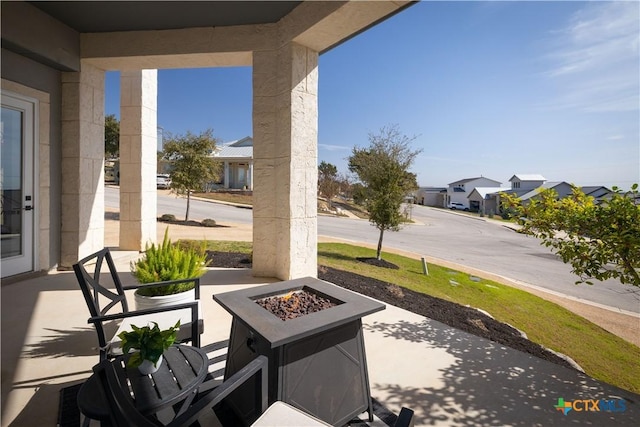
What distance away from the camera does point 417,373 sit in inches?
103

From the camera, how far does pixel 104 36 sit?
559cm

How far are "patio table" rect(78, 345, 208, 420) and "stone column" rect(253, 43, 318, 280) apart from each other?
10.7ft

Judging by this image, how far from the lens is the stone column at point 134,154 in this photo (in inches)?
272

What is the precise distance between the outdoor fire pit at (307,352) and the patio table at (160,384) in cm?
29

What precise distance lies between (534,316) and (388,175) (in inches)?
213

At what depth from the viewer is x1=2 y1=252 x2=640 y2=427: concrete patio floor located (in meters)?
2.12

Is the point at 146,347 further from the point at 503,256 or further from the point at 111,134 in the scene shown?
the point at 111,134

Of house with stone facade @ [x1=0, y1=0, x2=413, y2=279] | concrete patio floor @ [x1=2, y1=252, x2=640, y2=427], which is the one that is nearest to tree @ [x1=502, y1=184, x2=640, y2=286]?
concrete patio floor @ [x1=2, y1=252, x2=640, y2=427]

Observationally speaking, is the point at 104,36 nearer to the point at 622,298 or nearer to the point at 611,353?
Result: the point at 611,353

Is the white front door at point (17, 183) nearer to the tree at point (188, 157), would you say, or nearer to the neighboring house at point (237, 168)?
the tree at point (188, 157)

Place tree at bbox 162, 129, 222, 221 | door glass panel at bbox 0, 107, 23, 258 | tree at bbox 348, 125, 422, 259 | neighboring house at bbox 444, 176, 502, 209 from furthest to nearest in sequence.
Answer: neighboring house at bbox 444, 176, 502, 209 → tree at bbox 162, 129, 222, 221 → tree at bbox 348, 125, 422, 259 → door glass panel at bbox 0, 107, 23, 258

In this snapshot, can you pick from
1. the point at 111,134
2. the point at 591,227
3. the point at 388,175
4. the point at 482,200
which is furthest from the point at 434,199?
the point at 591,227

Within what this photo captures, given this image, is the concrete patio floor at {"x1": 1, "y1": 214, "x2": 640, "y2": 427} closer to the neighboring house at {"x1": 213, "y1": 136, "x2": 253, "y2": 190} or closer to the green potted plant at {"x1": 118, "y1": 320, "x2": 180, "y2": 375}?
the green potted plant at {"x1": 118, "y1": 320, "x2": 180, "y2": 375}

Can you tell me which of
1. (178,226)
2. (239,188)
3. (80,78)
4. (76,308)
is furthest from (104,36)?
(239,188)
